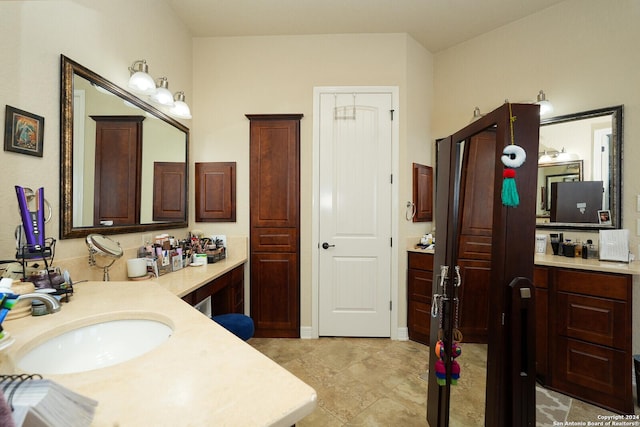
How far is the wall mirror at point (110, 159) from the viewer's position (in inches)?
60.1

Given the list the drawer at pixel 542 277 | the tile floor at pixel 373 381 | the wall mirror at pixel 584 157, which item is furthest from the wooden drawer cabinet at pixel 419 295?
the wall mirror at pixel 584 157

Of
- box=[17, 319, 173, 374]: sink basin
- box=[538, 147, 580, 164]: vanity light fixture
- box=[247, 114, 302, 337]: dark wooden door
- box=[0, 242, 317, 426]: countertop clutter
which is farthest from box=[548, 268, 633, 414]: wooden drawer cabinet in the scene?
box=[17, 319, 173, 374]: sink basin

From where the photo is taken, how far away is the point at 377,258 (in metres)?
2.86

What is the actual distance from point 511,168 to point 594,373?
1.90 m

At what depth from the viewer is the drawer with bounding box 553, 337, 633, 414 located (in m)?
1.78

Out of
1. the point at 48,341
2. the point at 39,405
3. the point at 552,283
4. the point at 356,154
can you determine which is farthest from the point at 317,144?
the point at 39,405

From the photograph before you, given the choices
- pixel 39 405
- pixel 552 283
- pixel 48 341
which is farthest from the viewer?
pixel 552 283

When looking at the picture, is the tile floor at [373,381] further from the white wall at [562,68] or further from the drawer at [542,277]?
the white wall at [562,68]

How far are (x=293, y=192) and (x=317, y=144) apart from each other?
1.78 ft

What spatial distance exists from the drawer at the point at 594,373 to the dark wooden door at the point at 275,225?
2.12 m

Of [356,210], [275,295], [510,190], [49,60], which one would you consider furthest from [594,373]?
[49,60]

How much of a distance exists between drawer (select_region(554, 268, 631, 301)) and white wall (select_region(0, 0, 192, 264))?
10.0 ft

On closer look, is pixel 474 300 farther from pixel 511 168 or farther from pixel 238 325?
pixel 238 325

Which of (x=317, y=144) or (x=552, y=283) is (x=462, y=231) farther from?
(x=317, y=144)
